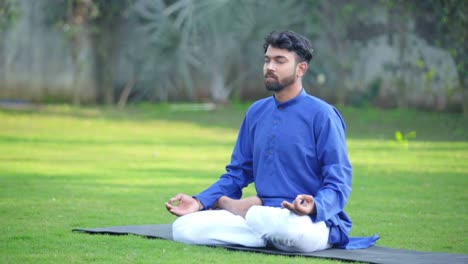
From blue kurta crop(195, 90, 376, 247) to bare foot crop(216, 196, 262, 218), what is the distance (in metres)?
0.05

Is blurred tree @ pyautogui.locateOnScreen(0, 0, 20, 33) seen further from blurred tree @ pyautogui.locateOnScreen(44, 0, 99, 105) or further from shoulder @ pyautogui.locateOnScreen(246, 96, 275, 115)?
shoulder @ pyautogui.locateOnScreen(246, 96, 275, 115)

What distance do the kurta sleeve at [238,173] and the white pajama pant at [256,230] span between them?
1.02 feet

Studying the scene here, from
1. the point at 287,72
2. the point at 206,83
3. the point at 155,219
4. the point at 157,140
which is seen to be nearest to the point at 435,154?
the point at 157,140

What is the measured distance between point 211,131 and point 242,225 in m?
12.8

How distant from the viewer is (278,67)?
6.52m

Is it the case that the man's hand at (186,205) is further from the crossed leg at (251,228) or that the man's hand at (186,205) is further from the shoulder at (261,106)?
the shoulder at (261,106)

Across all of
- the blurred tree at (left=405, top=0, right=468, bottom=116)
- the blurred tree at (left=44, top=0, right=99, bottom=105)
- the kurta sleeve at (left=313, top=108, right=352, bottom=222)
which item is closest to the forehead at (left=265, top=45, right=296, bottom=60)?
the kurta sleeve at (left=313, top=108, right=352, bottom=222)

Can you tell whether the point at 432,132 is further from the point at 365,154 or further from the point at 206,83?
the point at 206,83

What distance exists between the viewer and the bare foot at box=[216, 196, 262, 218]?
22.1 feet

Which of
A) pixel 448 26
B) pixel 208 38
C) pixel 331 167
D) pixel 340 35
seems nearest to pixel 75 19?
pixel 208 38

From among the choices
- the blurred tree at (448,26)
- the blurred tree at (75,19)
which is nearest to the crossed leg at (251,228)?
the blurred tree at (448,26)

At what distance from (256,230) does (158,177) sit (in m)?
5.36

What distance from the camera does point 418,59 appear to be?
74.4 feet

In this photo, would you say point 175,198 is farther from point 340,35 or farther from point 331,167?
point 340,35
